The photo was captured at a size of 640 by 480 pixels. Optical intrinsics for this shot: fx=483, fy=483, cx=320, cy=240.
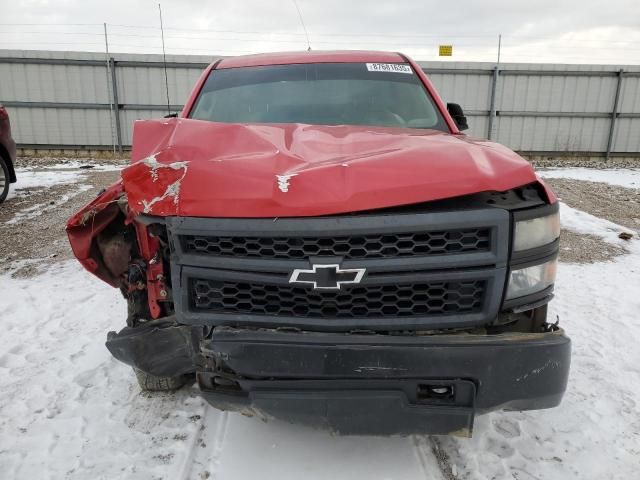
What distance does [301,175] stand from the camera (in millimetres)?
1721

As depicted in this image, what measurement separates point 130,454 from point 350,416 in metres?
1.14

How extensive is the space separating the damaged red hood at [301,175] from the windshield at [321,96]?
0.94 metres

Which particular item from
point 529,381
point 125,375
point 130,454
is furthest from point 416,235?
point 125,375

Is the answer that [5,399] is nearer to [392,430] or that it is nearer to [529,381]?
[392,430]

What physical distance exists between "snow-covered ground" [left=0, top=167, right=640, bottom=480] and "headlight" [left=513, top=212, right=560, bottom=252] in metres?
1.05

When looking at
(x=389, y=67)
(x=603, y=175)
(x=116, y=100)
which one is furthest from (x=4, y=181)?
(x=603, y=175)

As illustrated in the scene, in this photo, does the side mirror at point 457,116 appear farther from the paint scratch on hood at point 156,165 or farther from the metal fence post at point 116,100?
the metal fence post at point 116,100

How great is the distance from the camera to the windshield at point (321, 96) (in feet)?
9.91

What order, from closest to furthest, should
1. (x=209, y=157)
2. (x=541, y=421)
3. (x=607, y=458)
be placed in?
1. (x=209, y=157)
2. (x=607, y=458)
3. (x=541, y=421)

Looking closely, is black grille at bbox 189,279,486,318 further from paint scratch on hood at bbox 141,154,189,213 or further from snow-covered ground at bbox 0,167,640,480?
snow-covered ground at bbox 0,167,640,480

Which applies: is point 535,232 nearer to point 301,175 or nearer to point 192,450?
point 301,175

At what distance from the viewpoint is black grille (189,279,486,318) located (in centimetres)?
177

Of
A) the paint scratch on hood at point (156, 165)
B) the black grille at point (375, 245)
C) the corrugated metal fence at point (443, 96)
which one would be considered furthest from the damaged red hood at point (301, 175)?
the corrugated metal fence at point (443, 96)

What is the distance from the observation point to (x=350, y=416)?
178 centimetres
